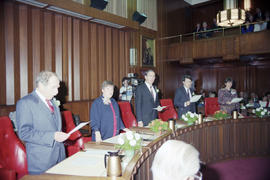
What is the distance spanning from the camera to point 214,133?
143 inches

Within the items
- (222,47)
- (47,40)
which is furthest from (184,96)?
(222,47)

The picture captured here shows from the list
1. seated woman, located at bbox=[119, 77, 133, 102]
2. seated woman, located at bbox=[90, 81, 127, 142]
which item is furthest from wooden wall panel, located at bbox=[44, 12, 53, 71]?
seated woman, located at bbox=[90, 81, 127, 142]

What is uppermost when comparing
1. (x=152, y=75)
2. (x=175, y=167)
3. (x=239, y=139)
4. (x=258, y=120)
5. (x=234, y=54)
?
(x=234, y=54)

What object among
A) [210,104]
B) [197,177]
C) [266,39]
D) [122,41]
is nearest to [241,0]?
[266,39]

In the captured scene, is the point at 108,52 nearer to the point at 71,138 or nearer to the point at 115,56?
the point at 115,56

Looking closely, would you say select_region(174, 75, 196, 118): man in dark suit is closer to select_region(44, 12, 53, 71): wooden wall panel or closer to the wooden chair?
the wooden chair

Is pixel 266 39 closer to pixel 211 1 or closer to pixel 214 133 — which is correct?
pixel 211 1

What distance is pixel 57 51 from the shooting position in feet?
18.3

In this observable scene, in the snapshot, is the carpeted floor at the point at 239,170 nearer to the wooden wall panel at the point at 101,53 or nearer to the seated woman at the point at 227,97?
the seated woman at the point at 227,97

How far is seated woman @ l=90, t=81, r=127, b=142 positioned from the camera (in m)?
2.70

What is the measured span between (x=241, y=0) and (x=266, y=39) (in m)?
4.07

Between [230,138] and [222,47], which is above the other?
[222,47]

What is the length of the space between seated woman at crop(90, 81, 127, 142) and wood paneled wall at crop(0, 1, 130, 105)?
295cm

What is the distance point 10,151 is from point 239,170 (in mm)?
3328
